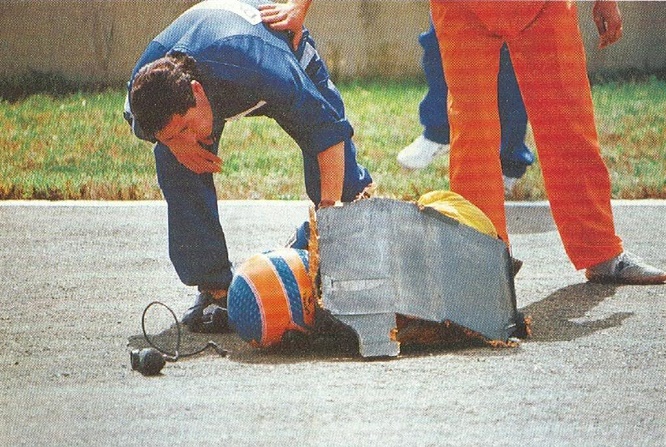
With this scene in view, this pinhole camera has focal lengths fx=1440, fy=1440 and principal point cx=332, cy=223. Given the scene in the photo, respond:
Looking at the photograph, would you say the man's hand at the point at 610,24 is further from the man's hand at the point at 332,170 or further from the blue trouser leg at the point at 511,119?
the blue trouser leg at the point at 511,119

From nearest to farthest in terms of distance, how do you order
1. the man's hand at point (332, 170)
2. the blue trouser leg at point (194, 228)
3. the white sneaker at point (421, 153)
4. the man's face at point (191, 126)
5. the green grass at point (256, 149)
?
the man's face at point (191, 126) < the man's hand at point (332, 170) < the blue trouser leg at point (194, 228) < the green grass at point (256, 149) < the white sneaker at point (421, 153)

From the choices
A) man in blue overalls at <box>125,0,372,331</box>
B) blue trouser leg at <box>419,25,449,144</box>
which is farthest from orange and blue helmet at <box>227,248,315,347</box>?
blue trouser leg at <box>419,25,449,144</box>

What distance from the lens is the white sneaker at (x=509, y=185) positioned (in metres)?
5.73

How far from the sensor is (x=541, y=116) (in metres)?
4.22

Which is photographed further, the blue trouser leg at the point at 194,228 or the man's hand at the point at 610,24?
the man's hand at the point at 610,24

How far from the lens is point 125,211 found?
17.9ft

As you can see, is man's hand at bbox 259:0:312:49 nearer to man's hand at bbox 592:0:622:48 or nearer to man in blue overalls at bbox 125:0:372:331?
man in blue overalls at bbox 125:0:372:331

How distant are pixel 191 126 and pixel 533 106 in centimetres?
117

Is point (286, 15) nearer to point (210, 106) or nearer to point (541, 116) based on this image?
point (210, 106)

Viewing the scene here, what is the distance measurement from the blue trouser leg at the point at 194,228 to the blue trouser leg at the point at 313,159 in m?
0.28

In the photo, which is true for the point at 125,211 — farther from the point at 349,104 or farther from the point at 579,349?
the point at 579,349

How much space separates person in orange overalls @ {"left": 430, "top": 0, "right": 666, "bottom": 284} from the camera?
13.5ft

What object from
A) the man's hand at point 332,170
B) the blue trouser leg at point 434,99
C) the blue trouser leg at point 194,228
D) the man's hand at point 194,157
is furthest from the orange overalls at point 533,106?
the blue trouser leg at point 434,99

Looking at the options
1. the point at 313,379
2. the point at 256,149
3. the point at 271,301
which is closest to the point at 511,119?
the point at 256,149
